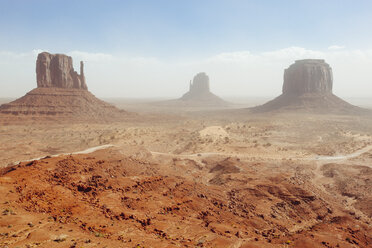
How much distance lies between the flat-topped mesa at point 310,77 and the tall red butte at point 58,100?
7365 centimetres

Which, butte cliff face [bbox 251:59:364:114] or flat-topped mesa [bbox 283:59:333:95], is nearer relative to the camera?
butte cliff face [bbox 251:59:364:114]

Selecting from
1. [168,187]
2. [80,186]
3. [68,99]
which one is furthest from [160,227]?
[68,99]

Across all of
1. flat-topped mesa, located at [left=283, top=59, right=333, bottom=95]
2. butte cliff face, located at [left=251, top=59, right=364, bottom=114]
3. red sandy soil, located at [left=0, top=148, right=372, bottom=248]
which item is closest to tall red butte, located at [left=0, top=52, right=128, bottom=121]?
red sandy soil, located at [left=0, top=148, right=372, bottom=248]

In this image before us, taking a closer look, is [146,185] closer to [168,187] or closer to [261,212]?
[168,187]

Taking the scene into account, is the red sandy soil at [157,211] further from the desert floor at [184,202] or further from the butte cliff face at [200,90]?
the butte cliff face at [200,90]

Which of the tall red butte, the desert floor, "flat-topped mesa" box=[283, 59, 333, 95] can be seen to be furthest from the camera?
"flat-topped mesa" box=[283, 59, 333, 95]

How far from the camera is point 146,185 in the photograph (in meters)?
17.1

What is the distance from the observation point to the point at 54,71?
75.4 meters

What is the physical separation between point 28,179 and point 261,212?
15.0 m

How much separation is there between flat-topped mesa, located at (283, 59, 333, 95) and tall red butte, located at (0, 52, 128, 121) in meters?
73.6

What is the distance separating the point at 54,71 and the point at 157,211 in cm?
7755

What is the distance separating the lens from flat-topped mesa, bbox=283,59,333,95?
320 feet

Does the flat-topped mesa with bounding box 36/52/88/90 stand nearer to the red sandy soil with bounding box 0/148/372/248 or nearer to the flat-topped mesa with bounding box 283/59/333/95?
the red sandy soil with bounding box 0/148/372/248

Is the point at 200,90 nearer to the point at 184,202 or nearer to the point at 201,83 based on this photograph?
the point at 201,83
